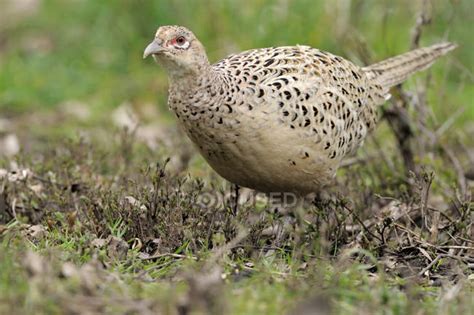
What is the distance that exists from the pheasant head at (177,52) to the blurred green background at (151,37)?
3559 mm

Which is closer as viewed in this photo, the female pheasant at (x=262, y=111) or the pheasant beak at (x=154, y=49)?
the pheasant beak at (x=154, y=49)

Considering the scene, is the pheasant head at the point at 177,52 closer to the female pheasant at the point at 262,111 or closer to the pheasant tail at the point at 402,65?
the female pheasant at the point at 262,111

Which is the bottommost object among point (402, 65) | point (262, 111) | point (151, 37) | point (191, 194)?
point (191, 194)

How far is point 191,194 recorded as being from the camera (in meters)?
5.30

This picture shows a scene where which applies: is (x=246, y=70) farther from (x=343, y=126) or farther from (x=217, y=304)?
(x=217, y=304)

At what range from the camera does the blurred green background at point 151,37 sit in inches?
350

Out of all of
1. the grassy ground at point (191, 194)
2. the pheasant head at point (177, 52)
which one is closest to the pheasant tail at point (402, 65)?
the grassy ground at point (191, 194)

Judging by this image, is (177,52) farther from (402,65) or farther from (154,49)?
(402,65)

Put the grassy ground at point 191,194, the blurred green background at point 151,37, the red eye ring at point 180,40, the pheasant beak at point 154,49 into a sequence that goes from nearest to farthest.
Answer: the grassy ground at point 191,194
the pheasant beak at point 154,49
the red eye ring at point 180,40
the blurred green background at point 151,37

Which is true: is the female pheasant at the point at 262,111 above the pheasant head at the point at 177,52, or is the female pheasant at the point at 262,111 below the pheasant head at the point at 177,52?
below

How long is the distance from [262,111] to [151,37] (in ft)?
15.6

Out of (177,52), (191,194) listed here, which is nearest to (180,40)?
(177,52)

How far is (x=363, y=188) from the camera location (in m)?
6.04

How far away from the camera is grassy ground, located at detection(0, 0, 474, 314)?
154 inches
